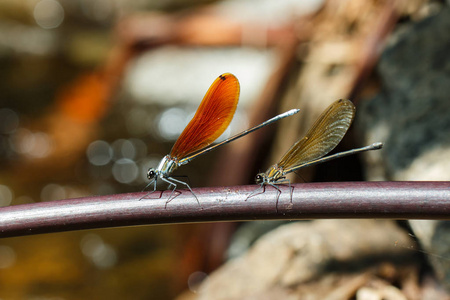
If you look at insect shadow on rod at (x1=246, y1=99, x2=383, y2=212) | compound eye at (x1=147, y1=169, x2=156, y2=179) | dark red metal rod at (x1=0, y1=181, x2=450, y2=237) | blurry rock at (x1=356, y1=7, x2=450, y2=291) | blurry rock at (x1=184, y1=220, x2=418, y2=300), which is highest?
blurry rock at (x1=356, y1=7, x2=450, y2=291)

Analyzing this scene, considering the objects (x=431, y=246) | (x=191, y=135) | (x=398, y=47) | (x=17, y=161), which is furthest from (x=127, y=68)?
(x=431, y=246)

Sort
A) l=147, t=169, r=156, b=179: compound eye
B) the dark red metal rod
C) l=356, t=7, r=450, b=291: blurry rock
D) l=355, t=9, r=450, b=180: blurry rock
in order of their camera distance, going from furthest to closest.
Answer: l=355, t=9, r=450, b=180: blurry rock, l=356, t=7, r=450, b=291: blurry rock, l=147, t=169, r=156, b=179: compound eye, the dark red metal rod

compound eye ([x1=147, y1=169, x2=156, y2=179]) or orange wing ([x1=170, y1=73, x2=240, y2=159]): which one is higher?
orange wing ([x1=170, y1=73, x2=240, y2=159])

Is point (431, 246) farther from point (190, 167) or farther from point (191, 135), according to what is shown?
point (190, 167)

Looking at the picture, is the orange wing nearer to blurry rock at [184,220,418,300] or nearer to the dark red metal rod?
the dark red metal rod

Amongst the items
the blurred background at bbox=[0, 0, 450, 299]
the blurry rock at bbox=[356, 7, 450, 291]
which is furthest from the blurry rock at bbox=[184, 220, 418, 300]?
the blurry rock at bbox=[356, 7, 450, 291]

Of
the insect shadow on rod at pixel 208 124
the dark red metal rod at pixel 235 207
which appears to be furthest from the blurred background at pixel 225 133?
the insect shadow on rod at pixel 208 124
